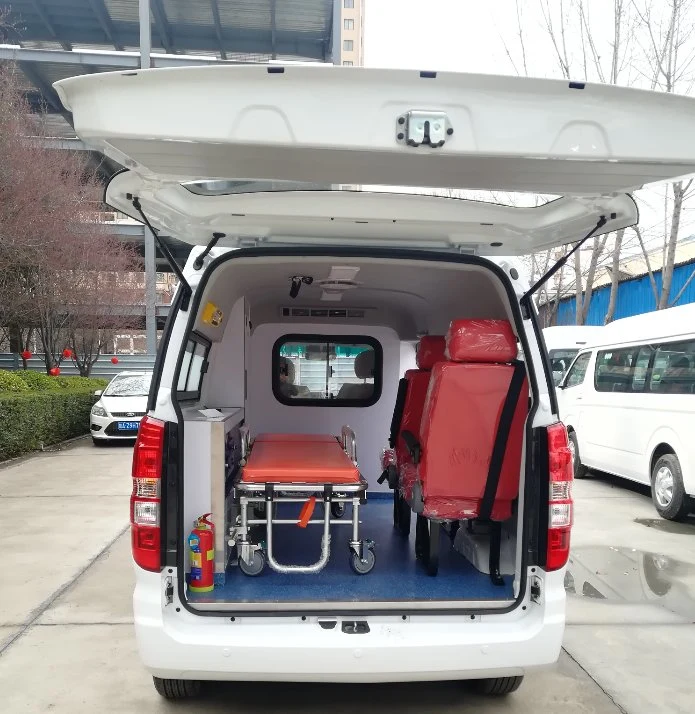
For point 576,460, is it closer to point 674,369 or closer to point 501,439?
point 674,369

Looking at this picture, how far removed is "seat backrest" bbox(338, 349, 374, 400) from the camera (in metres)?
5.86

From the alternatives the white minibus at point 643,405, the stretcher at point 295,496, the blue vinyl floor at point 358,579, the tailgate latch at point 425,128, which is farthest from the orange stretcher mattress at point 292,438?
the white minibus at point 643,405

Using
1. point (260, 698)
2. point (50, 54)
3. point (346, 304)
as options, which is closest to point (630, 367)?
point (346, 304)

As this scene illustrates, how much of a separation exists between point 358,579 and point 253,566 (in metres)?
0.51

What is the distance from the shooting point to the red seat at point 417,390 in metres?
4.25

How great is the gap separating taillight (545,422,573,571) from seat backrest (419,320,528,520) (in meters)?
0.38

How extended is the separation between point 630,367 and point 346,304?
451cm

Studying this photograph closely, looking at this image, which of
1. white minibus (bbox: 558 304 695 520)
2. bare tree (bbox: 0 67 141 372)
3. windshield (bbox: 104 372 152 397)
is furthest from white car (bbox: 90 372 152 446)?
white minibus (bbox: 558 304 695 520)

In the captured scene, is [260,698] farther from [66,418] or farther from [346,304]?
[66,418]

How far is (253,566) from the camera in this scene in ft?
10.7

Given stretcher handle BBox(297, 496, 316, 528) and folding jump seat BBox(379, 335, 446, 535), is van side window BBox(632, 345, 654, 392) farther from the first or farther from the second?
stretcher handle BBox(297, 496, 316, 528)

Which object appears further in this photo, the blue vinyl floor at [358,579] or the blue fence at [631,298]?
the blue fence at [631,298]

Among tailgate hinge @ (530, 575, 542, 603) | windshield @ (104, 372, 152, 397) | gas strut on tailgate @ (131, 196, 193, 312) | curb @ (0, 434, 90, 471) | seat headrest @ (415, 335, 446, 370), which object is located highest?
gas strut on tailgate @ (131, 196, 193, 312)

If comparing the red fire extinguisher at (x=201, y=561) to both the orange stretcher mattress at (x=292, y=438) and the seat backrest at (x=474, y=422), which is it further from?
the orange stretcher mattress at (x=292, y=438)
